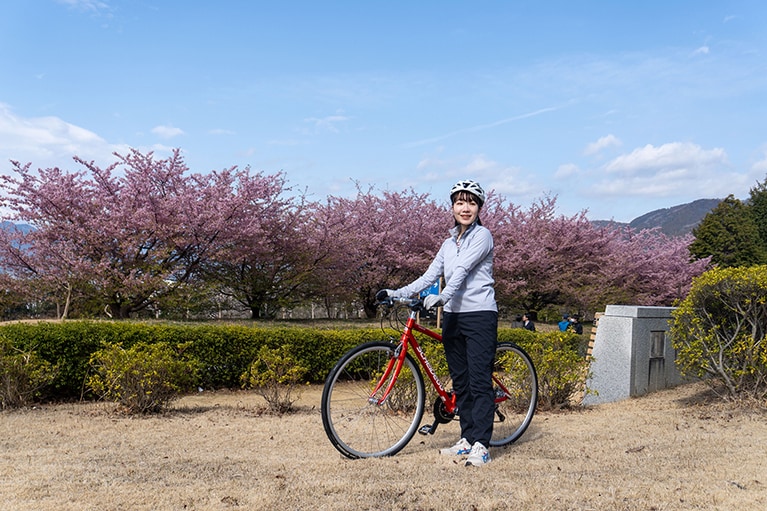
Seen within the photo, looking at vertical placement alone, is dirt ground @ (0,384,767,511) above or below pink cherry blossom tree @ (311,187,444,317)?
below

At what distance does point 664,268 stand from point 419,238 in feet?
43.1

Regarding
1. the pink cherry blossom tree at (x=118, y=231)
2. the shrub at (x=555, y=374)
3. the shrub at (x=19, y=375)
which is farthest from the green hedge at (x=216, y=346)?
the pink cherry blossom tree at (x=118, y=231)

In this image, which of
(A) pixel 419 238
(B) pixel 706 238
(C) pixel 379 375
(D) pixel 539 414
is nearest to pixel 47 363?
(C) pixel 379 375

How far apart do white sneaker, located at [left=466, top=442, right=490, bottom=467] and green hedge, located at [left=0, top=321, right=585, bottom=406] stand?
2.39m

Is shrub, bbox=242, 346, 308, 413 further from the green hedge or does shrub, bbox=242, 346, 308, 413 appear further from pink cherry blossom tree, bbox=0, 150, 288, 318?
pink cherry blossom tree, bbox=0, 150, 288, 318

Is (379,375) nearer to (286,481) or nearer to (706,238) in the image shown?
(286,481)

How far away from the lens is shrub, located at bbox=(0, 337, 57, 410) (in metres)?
6.38

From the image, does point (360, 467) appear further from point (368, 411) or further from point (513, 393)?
point (513, 393)

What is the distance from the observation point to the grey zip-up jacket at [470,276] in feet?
13.5

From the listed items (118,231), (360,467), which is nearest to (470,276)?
(360,467)

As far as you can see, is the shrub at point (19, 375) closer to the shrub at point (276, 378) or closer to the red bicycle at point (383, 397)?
the shrub at point (276, 378)

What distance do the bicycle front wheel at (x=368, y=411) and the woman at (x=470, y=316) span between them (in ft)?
1.01

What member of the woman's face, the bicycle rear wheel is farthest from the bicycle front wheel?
the woman's face

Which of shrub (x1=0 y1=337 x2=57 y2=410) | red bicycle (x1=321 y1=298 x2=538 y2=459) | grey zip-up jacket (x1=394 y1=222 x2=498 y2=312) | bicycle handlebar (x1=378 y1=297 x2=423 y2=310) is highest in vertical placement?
grey zip-up jacket (x1=394 y1=222 x2=498 y2=312)
